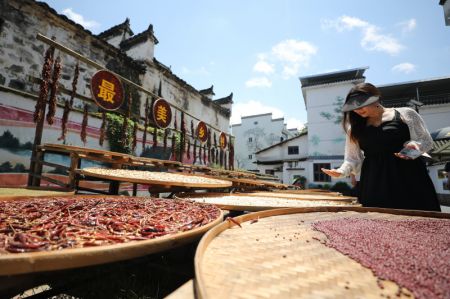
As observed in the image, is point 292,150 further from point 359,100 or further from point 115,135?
point 359,100

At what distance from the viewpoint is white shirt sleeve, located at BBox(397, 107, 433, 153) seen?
2305 millimetres

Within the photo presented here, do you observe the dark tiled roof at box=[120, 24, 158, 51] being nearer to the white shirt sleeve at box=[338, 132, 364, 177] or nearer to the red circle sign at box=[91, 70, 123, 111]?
the red circle sign at box=[91, 70, 123, 111]

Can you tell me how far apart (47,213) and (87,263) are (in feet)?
3.21

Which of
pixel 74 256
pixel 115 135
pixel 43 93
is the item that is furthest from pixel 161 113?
pixel 74 256

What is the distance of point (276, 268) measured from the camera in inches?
35.1

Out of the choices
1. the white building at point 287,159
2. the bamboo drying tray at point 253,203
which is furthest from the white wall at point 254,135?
the bamboo drying tray at point 253,203

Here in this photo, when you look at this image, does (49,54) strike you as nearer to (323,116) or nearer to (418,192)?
(418,192)

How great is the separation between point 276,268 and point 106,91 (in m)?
6.22

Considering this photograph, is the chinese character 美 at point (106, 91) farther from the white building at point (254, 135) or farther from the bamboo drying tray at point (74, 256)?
the white building at point (254, 135)

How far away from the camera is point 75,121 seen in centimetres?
785

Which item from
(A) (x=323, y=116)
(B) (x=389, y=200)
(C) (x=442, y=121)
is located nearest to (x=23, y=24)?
(B) (x=389, y=200)

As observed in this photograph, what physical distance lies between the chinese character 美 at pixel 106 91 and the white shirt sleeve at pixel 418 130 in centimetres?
597

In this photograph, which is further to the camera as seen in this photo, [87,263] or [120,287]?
[120,287]

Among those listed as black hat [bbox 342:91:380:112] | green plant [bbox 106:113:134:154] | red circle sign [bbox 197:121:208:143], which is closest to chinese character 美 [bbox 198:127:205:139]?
→ red circle sign [bbox 197:121:208:143]
